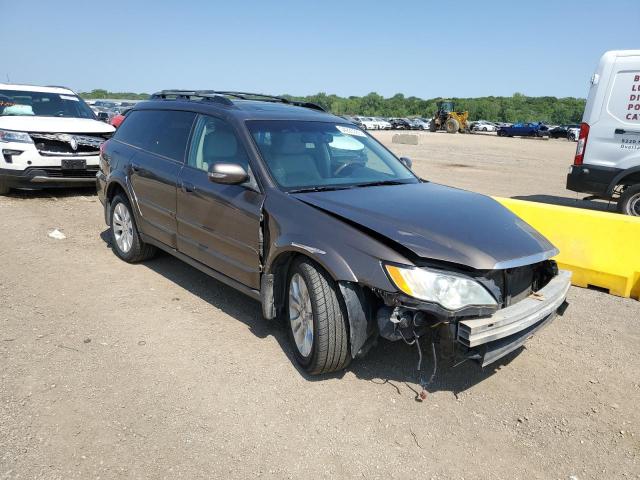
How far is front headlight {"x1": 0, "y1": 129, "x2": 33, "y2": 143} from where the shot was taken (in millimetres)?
8062

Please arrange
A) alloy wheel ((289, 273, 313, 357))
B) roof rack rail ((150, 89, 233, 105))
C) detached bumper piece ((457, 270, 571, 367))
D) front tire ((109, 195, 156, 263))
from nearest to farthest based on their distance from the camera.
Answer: detached bumper piece ((457, 270, 571, 367)), alloy wheel ((289, 273, 313, 357)), roof rack rail ((150, 89, 233, 105)), front tire ((109, 195, 156, 263))

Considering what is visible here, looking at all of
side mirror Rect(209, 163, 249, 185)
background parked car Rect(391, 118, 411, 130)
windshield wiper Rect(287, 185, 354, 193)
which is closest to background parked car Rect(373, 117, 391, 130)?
background parked car Rect(391, 118, 411, 130)

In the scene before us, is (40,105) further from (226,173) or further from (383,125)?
(383,125)

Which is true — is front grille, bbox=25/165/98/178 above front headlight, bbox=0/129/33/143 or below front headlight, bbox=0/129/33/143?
below

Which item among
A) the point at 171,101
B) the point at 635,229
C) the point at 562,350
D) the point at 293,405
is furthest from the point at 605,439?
the point at 171,101

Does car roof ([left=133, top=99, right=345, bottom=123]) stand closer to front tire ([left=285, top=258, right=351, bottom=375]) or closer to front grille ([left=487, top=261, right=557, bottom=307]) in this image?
front tire ([left=285, top=258, right=351, bottom=375])

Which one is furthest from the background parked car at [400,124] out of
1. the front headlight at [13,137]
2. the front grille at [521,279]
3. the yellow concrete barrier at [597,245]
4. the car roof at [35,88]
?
the front grille at [521,279]

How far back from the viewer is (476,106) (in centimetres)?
8994

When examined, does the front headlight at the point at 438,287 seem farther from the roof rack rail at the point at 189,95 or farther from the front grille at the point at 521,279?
the roof rack rail at the point at 189,95

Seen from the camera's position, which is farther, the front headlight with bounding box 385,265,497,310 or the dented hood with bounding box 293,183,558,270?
the dented hood with bounding box 293,183,558,270

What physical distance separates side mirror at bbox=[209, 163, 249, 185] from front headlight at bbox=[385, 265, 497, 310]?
1.34 meters

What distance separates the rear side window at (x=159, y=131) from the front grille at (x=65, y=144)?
10.7ft

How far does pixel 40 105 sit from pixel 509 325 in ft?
31.5

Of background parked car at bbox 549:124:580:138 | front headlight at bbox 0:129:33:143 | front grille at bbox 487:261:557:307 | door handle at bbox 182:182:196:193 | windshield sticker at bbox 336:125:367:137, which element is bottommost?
background parked car at bbox 549:124:580:138
